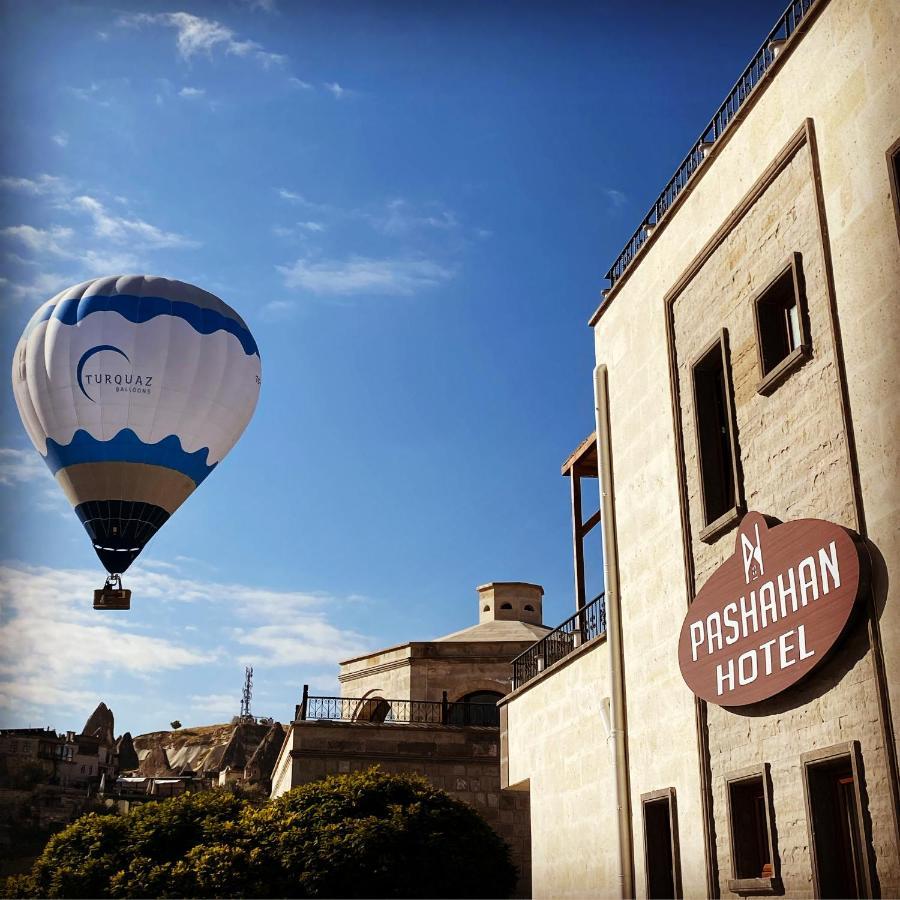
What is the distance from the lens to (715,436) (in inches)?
462

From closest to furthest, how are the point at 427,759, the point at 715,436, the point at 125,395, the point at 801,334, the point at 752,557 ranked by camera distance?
the point at 801,334 < the point at 752,557 < the point at 715,436 < the point at 427,759 < the point at 125,395

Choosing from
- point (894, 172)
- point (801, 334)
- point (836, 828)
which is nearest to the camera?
point (894, 172)

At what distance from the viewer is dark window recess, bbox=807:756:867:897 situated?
8516mm

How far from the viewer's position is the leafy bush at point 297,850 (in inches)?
615

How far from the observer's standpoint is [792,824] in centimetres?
922

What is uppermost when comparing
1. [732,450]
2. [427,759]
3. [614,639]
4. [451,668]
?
[451,668]

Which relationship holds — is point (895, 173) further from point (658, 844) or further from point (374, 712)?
point (374, 712)

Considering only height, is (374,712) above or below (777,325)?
below

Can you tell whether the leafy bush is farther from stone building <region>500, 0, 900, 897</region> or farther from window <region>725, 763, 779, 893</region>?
window <region>725, 763, 779, 893</region>

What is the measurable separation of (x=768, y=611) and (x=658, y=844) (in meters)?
4.04

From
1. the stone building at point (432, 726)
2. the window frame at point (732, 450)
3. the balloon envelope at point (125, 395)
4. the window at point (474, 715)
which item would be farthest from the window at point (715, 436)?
the window at point (474, 715)

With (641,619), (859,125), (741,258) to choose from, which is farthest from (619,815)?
(859,125)

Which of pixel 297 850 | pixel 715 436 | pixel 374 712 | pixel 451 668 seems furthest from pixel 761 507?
pixel 451 668

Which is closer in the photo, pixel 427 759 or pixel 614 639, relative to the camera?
pixel 614 639
